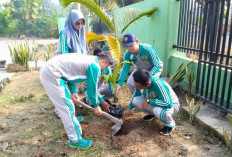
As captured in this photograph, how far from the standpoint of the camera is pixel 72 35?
3164mm

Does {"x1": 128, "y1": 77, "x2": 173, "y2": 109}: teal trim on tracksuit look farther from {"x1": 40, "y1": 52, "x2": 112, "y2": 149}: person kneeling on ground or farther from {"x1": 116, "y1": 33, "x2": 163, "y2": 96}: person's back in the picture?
{"x1": 40, "y1": 52, "x2": 112, "y2": 149}: person kneeling on ground

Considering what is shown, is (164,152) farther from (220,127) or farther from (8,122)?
(8,122)

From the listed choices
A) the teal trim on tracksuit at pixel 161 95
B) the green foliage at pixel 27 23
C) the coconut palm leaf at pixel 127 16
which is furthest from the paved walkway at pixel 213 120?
the green foliage at pixel 27 23

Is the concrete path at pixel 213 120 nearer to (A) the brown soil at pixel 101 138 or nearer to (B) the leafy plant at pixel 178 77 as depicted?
(A) the brown soil at pixel 101 138

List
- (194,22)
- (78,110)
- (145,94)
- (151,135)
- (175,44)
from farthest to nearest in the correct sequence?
(175,44) → (194,22) → (78,110) → (145,94) → (151,135)

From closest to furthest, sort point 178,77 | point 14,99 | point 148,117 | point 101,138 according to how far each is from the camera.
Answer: point 101,138, point 148,117, point 178,77, point 14,99

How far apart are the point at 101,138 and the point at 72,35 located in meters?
1.63

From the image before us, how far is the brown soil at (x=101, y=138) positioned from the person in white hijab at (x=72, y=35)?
3.64 feet

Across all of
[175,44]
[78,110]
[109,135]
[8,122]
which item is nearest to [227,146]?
[109,135]

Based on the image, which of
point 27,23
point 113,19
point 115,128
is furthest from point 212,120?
point 27,23

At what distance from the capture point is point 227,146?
2.37 metres

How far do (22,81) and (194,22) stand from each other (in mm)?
4624

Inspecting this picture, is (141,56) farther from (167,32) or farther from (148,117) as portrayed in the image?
(167,32)

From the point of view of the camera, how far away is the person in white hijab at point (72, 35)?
306 centimetres
